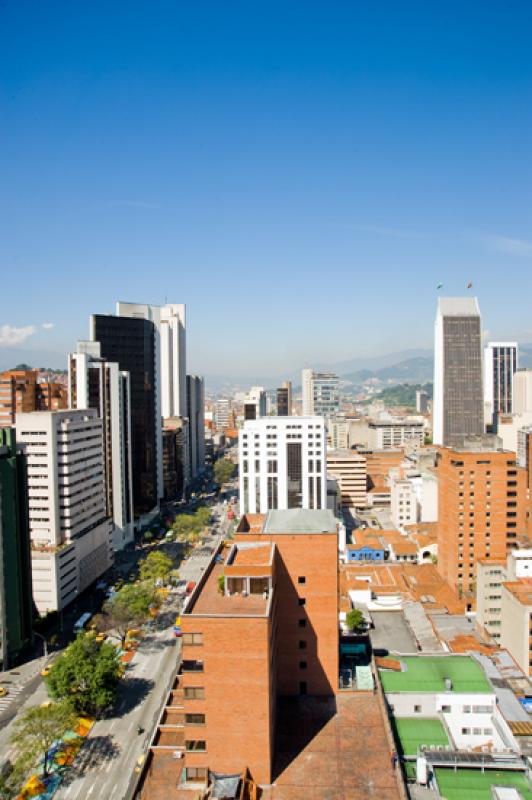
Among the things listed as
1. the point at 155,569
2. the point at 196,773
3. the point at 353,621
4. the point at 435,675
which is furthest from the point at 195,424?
the point at 196,773

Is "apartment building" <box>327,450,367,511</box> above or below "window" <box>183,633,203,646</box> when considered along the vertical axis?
below

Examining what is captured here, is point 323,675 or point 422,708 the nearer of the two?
point 323,675

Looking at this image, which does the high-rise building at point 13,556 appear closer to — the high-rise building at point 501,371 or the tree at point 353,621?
the tree at point 353,621

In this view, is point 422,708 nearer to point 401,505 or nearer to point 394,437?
point 401,505

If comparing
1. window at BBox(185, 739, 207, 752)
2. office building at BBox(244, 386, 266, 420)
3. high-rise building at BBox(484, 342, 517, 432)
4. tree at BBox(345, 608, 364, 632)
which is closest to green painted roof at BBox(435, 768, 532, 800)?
window at BBox(185, 739, 207, 752)

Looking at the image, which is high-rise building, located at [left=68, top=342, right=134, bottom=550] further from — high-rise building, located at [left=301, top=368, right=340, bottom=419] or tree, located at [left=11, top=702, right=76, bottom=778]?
high-rise building, located at [left=301, top=368, right=340, bottom=419]

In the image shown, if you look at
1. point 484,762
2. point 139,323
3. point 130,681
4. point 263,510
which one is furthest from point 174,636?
point 139,323
